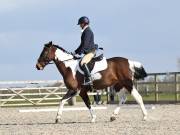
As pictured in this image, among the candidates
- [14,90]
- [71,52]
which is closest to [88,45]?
[71,52]

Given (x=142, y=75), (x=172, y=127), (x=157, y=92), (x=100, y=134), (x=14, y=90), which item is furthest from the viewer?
(x=14, y=90)

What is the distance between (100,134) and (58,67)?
4644 millimetres

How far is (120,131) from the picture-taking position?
11820 mm

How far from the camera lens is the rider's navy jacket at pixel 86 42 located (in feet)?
49.0

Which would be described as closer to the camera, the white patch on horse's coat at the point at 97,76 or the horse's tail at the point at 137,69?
Answer: the white patch on horse's coat at the point at 97,76

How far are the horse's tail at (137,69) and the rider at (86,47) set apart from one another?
3.56 feet

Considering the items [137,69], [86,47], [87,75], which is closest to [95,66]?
[87,75]

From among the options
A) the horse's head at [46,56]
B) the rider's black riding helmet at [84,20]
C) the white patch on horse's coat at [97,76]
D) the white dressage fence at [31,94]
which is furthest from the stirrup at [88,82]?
the white dressage fence at [31,94]

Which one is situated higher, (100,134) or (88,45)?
(88,45)

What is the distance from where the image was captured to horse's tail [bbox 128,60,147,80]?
619 inches

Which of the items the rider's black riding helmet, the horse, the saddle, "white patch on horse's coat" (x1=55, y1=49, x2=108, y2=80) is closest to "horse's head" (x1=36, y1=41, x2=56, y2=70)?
the horse

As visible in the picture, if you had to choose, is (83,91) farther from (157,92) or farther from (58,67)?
(157,92)

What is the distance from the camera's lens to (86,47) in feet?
49.4

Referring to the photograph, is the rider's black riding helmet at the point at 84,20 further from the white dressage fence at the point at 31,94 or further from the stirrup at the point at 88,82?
the white dressage fence at the point at 31,94
